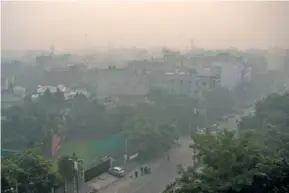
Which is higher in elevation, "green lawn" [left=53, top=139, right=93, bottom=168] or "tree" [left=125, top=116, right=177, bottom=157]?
"tree" [left=125, top=116, right=177, bottom=157]

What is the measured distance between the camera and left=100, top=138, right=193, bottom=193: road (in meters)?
3.19

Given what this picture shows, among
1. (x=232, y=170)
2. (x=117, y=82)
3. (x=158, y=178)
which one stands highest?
(x=117, y=82)

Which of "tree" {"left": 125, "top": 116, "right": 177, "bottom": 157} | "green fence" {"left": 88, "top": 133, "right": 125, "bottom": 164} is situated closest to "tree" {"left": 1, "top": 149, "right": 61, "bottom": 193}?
"green fence" {"left": 88, "top": 133, "right": 125, "bottom": 164}

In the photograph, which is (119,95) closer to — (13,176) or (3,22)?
(13,176)

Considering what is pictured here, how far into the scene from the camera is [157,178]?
11.2 ft

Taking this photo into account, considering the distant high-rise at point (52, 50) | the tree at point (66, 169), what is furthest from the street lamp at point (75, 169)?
the distant high-rise at point (52, 50)

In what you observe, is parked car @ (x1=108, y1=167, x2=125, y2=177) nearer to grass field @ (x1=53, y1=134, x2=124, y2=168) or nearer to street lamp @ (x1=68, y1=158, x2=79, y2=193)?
grass field @ (x1=53, y1=134, x2=124, y2=168)

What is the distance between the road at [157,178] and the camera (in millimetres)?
3188

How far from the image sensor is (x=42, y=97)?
16.9 feet

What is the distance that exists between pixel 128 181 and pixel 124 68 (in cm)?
285

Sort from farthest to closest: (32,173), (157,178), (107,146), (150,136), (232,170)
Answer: (107,146) < (150,136) < (157,178) < (32,173) < (232,170)

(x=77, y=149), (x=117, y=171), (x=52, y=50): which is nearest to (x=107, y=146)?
(x=77, y=149)

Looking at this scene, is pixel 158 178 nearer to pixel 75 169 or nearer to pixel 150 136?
pixel 150 136

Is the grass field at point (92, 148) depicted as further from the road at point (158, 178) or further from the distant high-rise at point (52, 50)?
the distant high-rise at point (52, 50)
